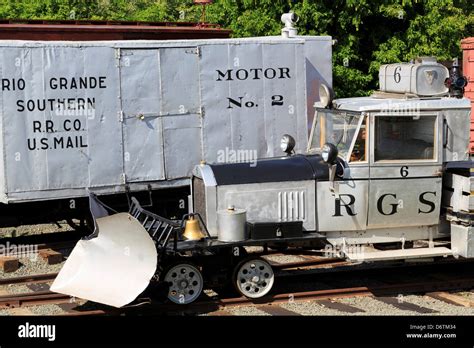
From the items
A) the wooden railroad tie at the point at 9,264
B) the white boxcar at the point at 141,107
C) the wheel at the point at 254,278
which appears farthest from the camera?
the white boxcar at the point at 141,107

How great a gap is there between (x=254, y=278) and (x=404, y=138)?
260 centimetres

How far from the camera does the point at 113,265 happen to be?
9.70m

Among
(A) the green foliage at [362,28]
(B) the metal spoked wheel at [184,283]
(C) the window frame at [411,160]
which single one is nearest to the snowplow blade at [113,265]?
(B) the metal spoked wheel at [184,283]

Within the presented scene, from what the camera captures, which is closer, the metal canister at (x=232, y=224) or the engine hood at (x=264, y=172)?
the metal canister at (x=232, y=224)

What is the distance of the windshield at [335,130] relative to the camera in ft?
33.8

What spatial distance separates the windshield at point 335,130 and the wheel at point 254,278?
5.68 ft

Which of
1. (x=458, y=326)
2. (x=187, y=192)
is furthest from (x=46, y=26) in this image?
(x=458, y=326)

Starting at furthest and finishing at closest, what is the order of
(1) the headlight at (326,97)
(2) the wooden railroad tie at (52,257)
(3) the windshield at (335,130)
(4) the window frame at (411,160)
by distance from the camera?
(2) the wooden railroad tie at (52,257)
(1) the headlight at (326,97)
(3) the windshield at (335,130)
(4) the window frame at (411,160)

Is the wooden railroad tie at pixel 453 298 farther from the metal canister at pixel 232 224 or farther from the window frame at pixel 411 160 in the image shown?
the metal canister at pixel 232 224

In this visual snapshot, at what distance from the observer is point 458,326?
26.7ft

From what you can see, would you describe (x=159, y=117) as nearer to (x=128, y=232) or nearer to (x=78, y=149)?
(x=78, y=149)

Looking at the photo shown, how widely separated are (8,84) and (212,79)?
3.42m

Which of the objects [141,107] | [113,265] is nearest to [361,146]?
[113,265]

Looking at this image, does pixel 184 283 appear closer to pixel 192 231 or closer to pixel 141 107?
pixel 192 231
